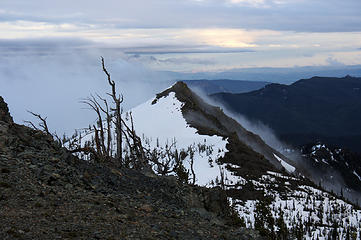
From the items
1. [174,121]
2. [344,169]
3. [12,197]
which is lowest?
[344,169]

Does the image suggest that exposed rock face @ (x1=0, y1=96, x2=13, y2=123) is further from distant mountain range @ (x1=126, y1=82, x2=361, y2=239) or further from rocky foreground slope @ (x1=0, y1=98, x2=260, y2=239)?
distant mountain range @ (x1=126, y1=82, x2=361, y2=239)

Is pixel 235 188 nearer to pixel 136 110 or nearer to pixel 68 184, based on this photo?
pixel 68 184

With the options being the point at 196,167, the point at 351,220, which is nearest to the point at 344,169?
the point at 196,167

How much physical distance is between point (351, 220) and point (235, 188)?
8.21 metres

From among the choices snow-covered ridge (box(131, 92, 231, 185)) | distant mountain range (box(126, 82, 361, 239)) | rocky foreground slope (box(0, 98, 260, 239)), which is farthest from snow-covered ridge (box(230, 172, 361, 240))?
snow-covered ridge (box(131, 92, 231, 185))

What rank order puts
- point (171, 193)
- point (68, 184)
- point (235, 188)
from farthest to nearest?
point (235, 188)
point (171, 193)
point (68, 184)

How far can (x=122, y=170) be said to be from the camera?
12227mm

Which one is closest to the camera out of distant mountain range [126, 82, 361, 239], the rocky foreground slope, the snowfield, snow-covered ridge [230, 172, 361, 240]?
the rocky foreground slope

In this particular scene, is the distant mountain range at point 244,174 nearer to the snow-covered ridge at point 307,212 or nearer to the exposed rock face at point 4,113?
the snow-covered ridge at point 307,212

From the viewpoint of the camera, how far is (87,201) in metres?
8.51

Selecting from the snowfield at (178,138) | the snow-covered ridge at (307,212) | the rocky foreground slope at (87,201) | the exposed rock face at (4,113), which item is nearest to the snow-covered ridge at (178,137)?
the snowfield at (178,138)

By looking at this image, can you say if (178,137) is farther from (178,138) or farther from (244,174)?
(244,174)

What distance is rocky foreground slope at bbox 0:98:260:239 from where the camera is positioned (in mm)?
7059

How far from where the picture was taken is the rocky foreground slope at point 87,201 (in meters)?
7.06
